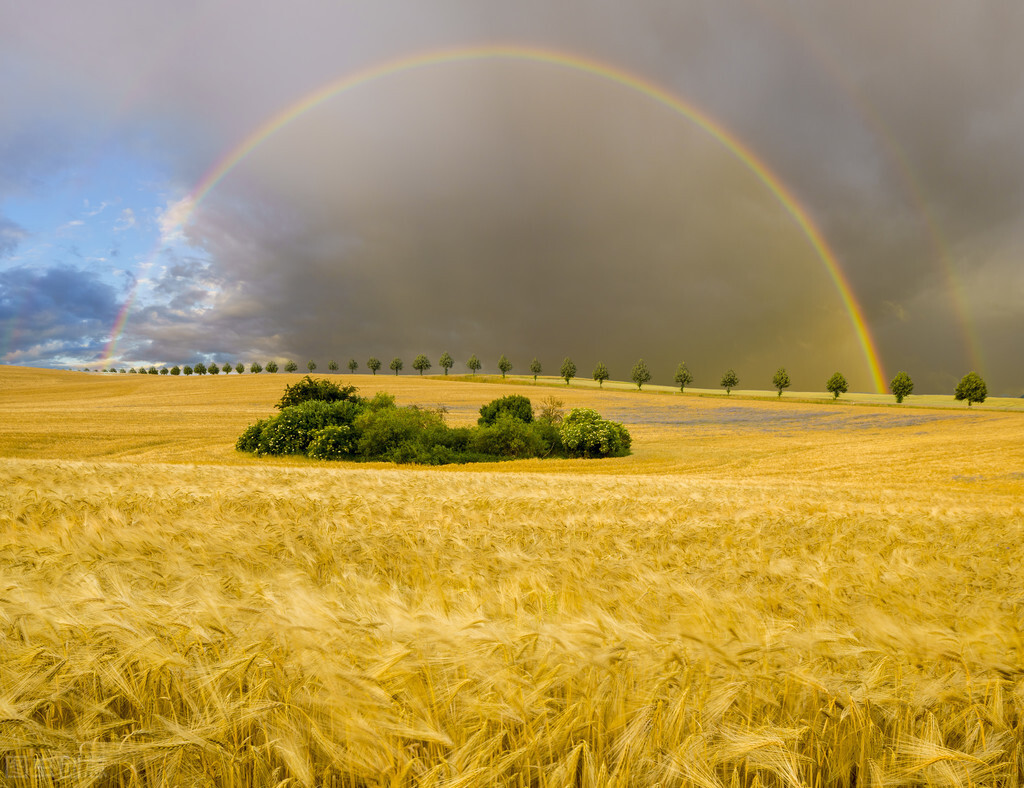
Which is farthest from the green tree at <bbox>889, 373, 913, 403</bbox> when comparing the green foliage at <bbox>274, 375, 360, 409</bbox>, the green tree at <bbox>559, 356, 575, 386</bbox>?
the green foliage at <bbox>274, 375, 360, 409</bbox>

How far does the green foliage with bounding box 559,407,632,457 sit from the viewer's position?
26625mm

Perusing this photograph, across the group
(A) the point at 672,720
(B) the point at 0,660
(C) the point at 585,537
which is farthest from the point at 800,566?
(B) the point at 0,660

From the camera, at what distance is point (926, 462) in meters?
20.5

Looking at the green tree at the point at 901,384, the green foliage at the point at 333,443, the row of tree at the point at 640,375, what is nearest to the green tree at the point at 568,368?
the row of tree at the point at 640,375

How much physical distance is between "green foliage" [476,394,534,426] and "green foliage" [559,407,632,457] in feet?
10.3

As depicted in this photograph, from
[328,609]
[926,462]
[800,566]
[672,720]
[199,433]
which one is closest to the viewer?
[672,720]

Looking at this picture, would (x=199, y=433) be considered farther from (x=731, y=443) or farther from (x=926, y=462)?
(x=926, y=462)

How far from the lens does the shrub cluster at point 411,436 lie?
80.4ft

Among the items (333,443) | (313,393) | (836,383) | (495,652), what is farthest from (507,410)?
(836,383)

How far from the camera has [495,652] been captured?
1.97m

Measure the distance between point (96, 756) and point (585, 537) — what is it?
168 inches

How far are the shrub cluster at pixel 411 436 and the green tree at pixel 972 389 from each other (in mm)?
97120

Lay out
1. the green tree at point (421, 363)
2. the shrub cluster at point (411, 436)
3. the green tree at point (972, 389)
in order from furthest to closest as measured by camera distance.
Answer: the green tree at point (421, 363) → the green tree at point (972, 389) → the shrub cluster at point (411, 436)

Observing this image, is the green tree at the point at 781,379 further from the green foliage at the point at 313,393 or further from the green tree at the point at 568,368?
the green foliage at the point at 313,393
